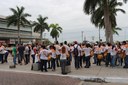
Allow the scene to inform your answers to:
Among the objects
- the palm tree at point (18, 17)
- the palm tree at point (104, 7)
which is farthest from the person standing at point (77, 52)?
the palm tree at point (18, 17)

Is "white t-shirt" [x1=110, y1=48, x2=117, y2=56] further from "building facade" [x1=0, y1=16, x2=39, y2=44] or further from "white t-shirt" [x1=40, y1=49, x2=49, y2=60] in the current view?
"building facade" [x1=0, y1=16, x2=39, y2=44]

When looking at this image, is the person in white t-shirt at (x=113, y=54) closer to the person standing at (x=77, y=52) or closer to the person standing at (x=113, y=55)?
the person standing at (x=113, y=55)

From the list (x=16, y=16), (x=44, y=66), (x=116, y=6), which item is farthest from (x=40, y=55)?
(x=16, y=16)

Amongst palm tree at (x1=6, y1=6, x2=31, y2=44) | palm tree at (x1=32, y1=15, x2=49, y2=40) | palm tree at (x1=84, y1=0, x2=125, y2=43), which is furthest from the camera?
palm tree at (x1=32, y1=15, x2=49, y2=40)

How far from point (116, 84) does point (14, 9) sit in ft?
197

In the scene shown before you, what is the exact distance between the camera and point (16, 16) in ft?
228

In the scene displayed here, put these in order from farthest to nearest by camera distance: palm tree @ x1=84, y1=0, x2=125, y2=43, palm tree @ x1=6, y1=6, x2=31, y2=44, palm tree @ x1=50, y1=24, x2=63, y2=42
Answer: palm tree @ x1=50, y1=24, x2=63, y2=42, palm tree @ x1=6, y1=6, x2=31, y2=44, palm tree @ x1=84, y1=0, x2=125, y2=43

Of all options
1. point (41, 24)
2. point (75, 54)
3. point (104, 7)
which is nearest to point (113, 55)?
point (75, 54)

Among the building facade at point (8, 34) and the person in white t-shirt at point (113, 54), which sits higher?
the building facade at point (8, 34)

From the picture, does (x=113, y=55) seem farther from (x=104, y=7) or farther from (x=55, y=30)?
(x=55, y=30)

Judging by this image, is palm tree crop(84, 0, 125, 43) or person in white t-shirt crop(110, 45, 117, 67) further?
palm tree crop(84, 0, 125, 43)

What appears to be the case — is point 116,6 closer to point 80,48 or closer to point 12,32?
point 80,48

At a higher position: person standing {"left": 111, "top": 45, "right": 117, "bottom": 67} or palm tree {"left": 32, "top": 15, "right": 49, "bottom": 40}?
palm tree {"left": 32, "top": 15, "right": 49, "bottom": 40}

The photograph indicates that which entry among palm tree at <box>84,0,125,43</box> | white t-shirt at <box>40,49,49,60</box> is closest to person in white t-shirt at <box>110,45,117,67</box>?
white t-shirt at <box>40,49,49,60</box>
